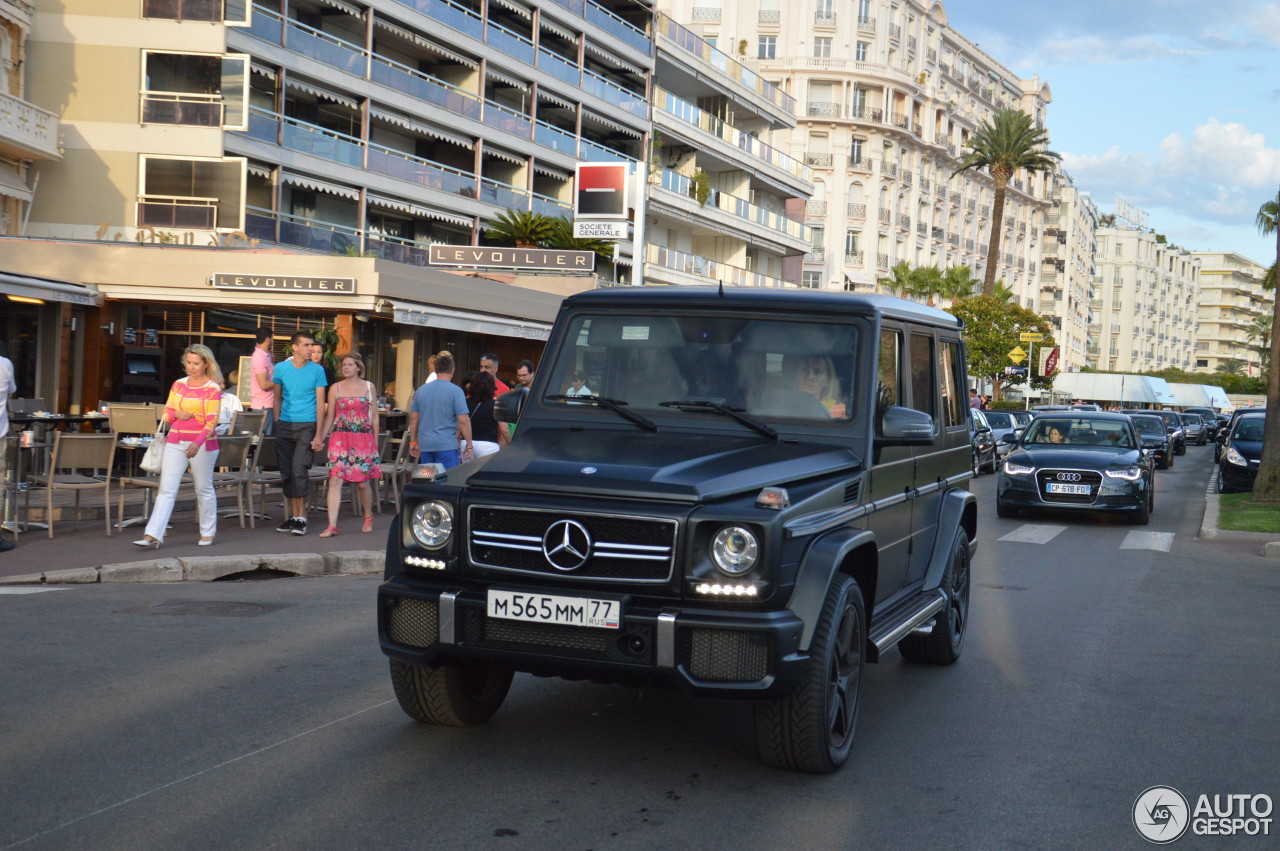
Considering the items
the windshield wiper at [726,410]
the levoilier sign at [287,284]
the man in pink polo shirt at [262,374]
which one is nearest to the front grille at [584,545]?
the windshield wiper at [726,410]

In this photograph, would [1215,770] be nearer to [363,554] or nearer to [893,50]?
[363,554]

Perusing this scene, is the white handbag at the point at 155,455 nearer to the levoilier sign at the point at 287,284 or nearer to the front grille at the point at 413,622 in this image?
the front grille at the point at 413,622

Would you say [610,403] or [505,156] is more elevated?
[505,156]

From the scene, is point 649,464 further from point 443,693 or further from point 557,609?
point 443,693

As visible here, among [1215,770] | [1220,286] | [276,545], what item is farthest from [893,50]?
[1220,286]

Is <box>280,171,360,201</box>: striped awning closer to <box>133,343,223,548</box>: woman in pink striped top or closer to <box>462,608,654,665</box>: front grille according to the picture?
<box>133,343,223,548</box>: woman in pink striped top

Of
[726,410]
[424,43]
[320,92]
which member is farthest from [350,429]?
[424,43]

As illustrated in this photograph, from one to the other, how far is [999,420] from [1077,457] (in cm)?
1748

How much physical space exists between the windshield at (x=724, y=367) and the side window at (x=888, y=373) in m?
0.18

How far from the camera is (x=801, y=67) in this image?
75500 mm

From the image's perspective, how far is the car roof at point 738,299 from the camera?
6070mm

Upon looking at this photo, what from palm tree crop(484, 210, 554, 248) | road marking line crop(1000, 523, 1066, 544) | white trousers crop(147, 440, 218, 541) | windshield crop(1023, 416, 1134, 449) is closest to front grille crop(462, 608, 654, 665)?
white trousers crop(147, 440, 218, 541)

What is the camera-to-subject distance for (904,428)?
18.9 feet

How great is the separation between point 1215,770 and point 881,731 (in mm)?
1447
